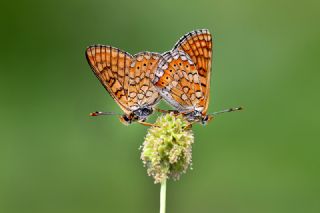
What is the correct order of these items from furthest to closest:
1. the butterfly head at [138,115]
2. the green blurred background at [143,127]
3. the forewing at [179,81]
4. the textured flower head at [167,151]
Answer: the green blurred background at [143,127]
the butterfly head at [138,115]
the forewing at [179,81]
the textured flower head at [167,151]

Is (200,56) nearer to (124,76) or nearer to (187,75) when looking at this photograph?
(187,75)

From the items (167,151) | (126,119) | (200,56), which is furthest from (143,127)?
(167,151)

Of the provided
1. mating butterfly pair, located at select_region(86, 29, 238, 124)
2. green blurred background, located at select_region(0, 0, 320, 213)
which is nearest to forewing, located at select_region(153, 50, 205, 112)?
mating butterfly pair, located at select_region(86, 29, 238, 124)

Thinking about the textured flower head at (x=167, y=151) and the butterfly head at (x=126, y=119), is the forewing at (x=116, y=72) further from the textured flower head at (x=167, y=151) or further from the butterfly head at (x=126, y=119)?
the textured flower head at (x=167, y=151)

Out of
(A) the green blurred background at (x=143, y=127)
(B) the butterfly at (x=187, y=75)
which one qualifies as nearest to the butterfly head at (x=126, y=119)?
(B) the butterfly at (x=187, y=75)
